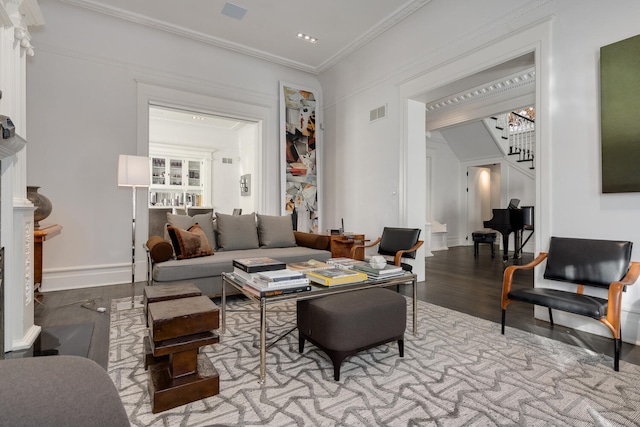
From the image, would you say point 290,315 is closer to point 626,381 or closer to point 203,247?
point 203,247

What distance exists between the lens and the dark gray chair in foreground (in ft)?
2.14

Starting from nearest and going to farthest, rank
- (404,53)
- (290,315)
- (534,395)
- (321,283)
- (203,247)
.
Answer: (534,395) → (321,283) → (290,315) → (203,247) → (404,53)

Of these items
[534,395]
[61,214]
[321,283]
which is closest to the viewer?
[534,395]

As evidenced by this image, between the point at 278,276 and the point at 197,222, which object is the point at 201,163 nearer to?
the point at 197,222

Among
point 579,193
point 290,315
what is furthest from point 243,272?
point 579,193

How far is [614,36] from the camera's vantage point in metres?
2.66

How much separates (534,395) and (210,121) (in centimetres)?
839

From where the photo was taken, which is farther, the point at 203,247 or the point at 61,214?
the point at 61,214

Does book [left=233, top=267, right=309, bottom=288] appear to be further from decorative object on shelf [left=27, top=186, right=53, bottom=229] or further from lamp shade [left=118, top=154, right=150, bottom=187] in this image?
decorative object on shelf [left=27, top=186, right=53, bottom=229]

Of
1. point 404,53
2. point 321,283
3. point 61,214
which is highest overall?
point 404,53

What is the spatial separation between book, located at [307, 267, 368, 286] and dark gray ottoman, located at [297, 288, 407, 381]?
9 cm

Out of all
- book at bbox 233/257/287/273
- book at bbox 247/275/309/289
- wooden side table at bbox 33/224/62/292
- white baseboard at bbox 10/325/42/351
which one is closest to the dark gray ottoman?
book at bbox 247/275/309/289

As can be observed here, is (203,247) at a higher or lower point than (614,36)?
lower

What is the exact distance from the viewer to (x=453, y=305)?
3523 millimetres
